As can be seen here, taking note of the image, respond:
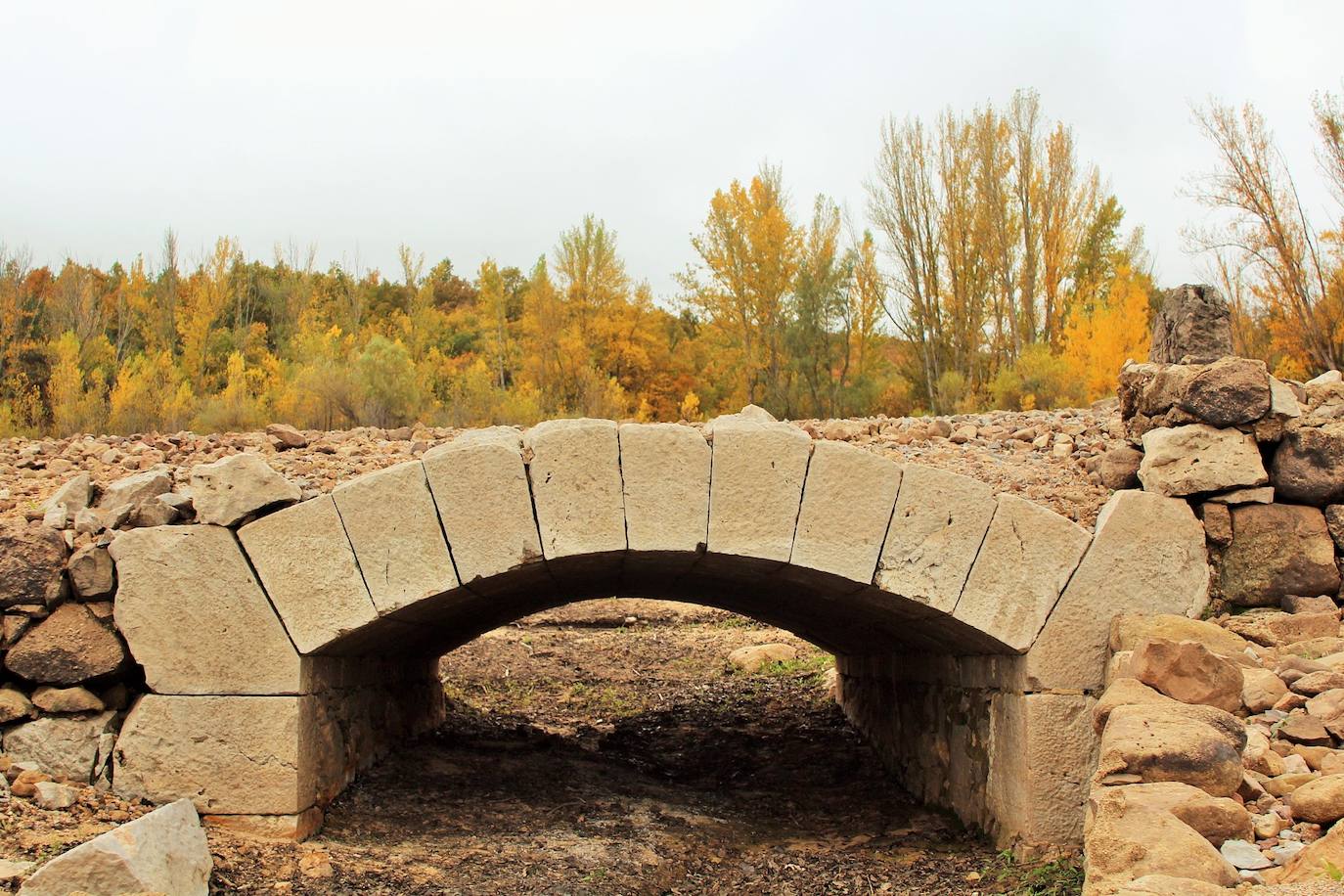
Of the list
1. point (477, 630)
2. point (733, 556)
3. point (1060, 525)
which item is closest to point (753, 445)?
point (733, 556)

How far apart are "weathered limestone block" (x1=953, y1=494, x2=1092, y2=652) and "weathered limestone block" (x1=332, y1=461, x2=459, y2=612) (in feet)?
7.54

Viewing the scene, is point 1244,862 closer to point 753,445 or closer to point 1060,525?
point 1060,525

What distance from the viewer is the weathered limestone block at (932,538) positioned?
190 inches

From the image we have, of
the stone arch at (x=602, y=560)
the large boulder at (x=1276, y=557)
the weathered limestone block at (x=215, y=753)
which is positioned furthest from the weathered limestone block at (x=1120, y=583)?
the weathered limestone block at (x=215, y=753)

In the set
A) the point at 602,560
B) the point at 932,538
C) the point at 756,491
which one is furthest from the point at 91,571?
the point at 932,538

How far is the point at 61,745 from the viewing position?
180 inches

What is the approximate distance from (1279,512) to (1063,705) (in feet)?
4.68

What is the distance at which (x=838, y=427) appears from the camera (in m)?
6.35

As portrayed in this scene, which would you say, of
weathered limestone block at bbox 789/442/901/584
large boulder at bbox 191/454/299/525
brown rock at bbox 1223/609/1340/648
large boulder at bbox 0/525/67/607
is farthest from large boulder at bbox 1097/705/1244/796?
large boulder at bbox 0/525/67/607

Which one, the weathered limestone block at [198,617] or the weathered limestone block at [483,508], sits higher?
the weathered limestone block at [483,508]

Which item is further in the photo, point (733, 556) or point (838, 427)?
point (838, 427)

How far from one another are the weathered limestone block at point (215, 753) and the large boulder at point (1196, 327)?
190 inches

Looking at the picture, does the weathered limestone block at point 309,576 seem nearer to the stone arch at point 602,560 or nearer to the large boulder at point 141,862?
the stone arch at point 602,560

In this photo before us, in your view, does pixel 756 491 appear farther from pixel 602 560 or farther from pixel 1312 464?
pixel 1312 464
